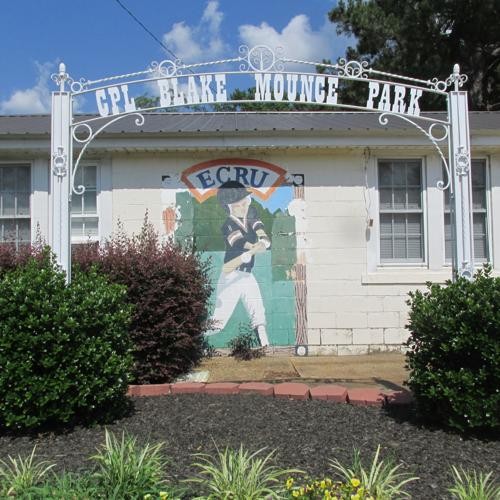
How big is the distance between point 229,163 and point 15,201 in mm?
3287

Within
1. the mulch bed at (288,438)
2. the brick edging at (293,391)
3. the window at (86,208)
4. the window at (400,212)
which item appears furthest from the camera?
the window at (400,212)

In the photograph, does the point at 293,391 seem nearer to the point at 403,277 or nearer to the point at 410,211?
the point at 403,277

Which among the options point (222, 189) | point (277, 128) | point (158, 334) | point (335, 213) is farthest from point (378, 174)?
point (158, 334)

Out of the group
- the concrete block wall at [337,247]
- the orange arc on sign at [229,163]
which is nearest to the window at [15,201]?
the concrete block wall at [337,247]

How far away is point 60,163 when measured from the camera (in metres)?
5.66

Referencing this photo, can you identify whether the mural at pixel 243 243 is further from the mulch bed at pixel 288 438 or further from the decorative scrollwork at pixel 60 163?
the mulch bed at pixel 288 438

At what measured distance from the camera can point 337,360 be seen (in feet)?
25.2

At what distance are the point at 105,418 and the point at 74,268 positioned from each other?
198 centimetres

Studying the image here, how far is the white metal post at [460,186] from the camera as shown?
5684mm

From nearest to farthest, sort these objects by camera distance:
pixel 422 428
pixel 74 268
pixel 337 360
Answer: pixel 422 428
pixel 74 268
pixel 337 360

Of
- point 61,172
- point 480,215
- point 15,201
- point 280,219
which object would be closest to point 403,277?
point 480,215

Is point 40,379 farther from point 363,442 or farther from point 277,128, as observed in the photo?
point 277,128

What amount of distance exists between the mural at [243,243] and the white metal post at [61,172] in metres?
2.52

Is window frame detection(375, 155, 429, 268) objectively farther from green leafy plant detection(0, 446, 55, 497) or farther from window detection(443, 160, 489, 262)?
green leafy plant detection(0, 446, 55, 497)
